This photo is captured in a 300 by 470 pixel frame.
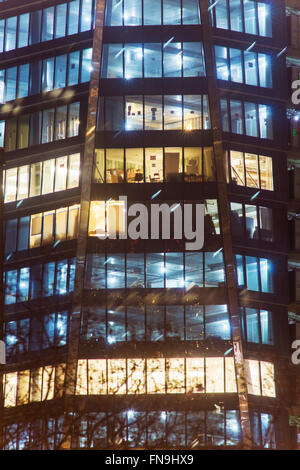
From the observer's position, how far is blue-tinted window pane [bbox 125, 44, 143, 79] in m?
51.9

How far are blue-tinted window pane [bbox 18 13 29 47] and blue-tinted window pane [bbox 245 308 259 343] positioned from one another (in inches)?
974

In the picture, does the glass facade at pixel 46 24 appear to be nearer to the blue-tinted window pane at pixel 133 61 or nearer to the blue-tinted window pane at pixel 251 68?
the blue-tinted window pane at pixel 133 61

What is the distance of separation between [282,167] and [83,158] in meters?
13.1

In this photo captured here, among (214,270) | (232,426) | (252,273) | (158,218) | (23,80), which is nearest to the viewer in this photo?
(232,426)

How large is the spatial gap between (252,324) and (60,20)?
24603 millimetres

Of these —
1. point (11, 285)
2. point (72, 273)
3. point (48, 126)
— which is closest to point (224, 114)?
point (48, 126)

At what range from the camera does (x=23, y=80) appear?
5616 cm

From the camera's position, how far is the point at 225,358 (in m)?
48.2

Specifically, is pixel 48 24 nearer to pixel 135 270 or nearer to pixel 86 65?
pixel 86 65

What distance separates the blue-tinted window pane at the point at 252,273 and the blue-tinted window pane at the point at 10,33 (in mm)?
23074

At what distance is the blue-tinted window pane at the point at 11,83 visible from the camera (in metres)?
56.6

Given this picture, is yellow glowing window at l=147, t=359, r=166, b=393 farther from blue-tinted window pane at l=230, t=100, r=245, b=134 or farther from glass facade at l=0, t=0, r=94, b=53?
glass facade at l=0, t=0, r=94, b=53

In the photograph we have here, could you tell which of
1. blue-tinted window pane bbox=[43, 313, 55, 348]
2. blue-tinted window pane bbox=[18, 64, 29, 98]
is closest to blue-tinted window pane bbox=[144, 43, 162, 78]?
blue-tinted window pane bbox=[18, 64, 29, 98]

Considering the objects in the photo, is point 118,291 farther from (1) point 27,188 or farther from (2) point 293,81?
(2) point 293,81
